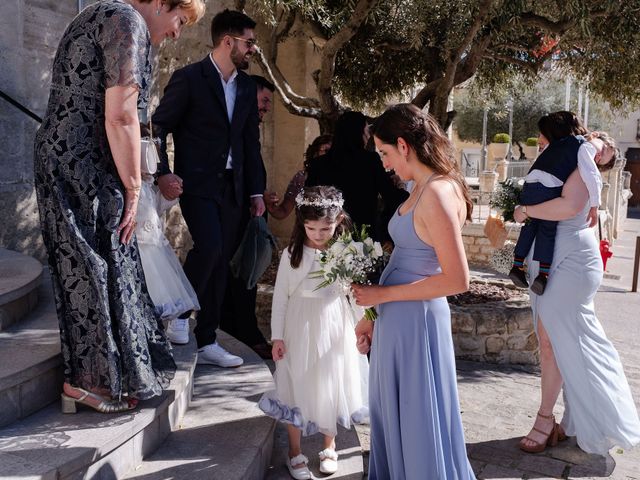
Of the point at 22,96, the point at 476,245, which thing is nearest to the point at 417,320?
the point at 22,96

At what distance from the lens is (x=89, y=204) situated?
3.15 meters

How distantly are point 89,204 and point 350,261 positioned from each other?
3.81 feet

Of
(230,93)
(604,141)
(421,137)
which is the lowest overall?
(421,137)

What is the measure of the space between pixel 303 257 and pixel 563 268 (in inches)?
73.5

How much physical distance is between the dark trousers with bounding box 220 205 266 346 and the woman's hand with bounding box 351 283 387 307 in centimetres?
251

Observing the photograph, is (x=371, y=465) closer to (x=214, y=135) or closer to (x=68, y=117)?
(x=68, y=117)

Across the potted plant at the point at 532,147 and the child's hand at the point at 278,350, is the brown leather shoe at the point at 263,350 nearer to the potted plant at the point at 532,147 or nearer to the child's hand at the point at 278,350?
the child's hand at the point at 278,350

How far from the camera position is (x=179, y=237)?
28.1 feet

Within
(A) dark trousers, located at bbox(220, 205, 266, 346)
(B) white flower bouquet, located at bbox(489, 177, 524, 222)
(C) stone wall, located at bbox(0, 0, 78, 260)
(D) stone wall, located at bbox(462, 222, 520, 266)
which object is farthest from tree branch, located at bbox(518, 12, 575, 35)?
(D) stone wall, located at bbox(462, 222, 520, 266)

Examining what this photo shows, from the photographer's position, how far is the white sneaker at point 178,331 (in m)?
4.48

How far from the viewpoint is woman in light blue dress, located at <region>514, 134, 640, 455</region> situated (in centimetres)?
453

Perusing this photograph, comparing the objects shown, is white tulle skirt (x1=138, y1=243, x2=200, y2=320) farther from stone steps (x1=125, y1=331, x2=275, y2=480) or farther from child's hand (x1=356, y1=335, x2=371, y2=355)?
child's hand (x1=356, y1=335, x2=371, y2=355)

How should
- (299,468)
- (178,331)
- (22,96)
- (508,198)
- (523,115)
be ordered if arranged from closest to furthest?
1. (299,468)
2. (178,331)
3. (22,96)
4. (508,198)
5. (523,115)

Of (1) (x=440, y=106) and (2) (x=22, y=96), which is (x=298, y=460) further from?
(1) (x=440, y=106)
